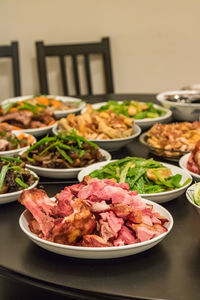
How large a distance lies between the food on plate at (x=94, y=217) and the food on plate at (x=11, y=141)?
785 millimetres

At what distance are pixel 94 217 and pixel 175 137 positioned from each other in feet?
3.29

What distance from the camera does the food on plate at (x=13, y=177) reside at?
5.40 ft

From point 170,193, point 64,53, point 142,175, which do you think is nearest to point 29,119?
point 142,175

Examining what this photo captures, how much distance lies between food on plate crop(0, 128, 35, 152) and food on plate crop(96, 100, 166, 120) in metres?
0.62

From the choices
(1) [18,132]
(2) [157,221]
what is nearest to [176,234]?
(2) [157,221]

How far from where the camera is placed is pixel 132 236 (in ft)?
4.15

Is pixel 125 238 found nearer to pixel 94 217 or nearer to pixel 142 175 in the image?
pixel 94 217

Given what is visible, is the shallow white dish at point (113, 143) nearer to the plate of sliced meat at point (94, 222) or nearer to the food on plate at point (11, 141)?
the food on plate at point (11, 141)

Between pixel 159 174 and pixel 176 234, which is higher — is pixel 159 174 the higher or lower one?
the higher one

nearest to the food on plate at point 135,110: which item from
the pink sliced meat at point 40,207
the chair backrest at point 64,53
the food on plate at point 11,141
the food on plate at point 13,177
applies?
the food on plate at point 11,141

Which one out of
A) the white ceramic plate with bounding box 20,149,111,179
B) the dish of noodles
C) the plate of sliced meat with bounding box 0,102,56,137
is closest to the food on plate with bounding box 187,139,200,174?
the dish of noodles

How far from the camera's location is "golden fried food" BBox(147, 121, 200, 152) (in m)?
2.12

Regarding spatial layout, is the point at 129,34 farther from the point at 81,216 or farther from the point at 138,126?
the point at 81,216

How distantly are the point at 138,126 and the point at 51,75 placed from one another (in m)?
2.19
